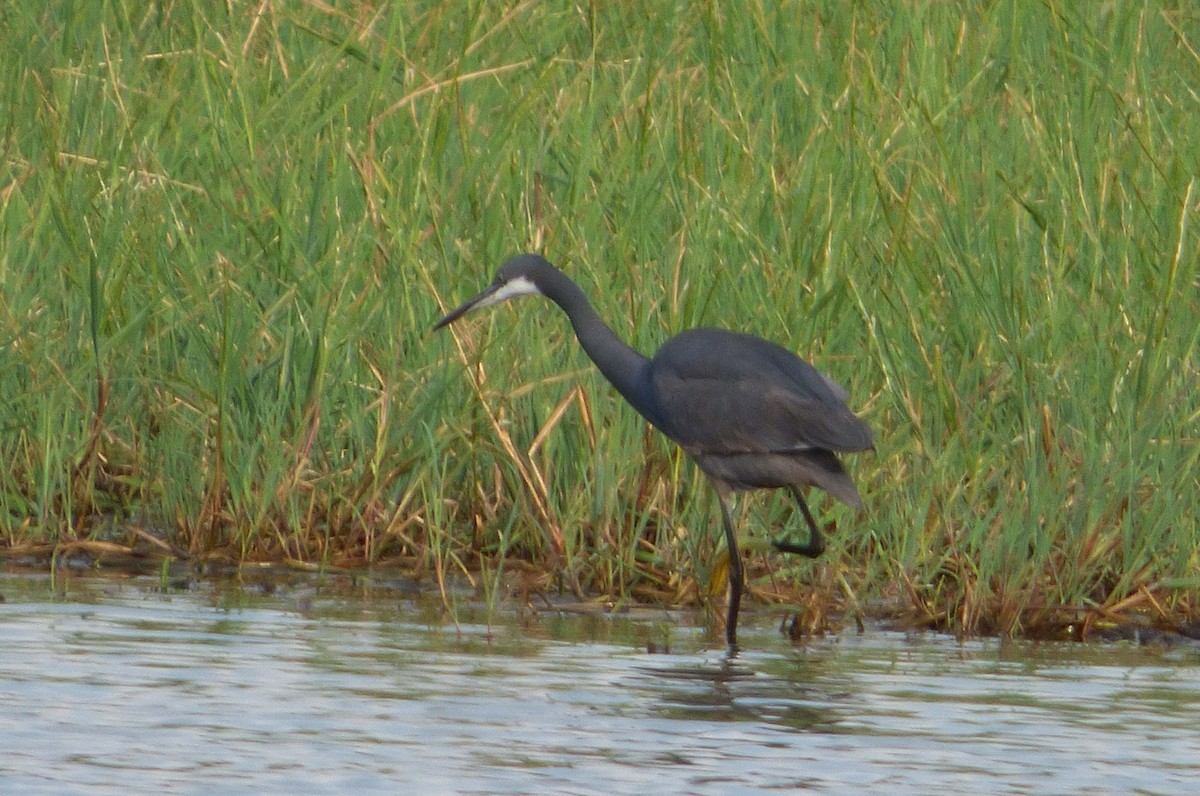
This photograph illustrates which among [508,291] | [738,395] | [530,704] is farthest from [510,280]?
[530,704]

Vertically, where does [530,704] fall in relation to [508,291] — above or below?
below

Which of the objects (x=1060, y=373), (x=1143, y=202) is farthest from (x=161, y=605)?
(x=1143, y=202)

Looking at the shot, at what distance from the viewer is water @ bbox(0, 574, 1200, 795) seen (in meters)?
4.50

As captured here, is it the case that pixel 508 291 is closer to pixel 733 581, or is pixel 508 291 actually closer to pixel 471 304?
pixel 471 304

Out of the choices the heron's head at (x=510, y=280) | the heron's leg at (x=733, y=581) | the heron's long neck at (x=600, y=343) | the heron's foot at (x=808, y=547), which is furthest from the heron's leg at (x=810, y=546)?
the heron's head at (x=510, y=280)

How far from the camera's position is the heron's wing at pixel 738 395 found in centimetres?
612

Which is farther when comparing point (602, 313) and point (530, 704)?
point (602, 313)

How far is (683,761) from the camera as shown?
15.2 ft

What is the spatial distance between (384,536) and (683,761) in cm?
210

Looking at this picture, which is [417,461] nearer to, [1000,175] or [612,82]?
[1000,175]

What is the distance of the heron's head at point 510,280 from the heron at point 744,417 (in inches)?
17.9

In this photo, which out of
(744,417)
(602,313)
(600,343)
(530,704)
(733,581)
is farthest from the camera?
(602,313)

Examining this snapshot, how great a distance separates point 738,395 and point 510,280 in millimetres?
814

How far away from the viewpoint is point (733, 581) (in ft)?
20.0
